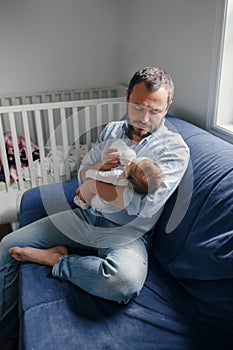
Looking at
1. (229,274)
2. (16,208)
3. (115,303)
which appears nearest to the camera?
(229,274)

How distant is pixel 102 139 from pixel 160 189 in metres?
0.48

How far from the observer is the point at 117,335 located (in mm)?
1050

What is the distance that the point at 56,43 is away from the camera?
2.73 m

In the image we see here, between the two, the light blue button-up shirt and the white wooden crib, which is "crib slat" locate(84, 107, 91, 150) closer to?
the white wooden crib

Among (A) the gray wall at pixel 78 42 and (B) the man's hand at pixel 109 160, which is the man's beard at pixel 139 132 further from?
(A) the gray wall at pixel 78 42

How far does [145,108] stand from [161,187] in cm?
32

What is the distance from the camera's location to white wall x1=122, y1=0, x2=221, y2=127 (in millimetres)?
1644

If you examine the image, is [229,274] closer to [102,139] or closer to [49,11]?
[102,139]

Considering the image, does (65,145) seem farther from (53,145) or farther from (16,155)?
(16,155)

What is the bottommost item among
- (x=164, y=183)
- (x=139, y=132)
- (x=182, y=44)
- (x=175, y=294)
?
(x=175, y=294)

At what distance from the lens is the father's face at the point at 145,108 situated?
131cm

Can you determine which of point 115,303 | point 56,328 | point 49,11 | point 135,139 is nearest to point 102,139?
point 135,139

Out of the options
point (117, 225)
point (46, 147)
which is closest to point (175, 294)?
point (117, 225)

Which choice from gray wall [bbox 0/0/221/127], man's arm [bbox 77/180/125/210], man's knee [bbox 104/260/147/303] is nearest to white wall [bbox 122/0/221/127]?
gray wall [bbox 0/0/221/127]
